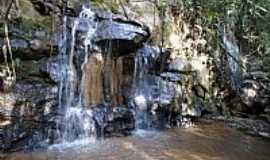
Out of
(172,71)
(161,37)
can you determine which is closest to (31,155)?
(172,71)

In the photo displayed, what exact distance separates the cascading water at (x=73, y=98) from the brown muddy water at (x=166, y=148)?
0.27 m

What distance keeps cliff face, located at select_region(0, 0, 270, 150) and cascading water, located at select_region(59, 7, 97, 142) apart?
50 mm

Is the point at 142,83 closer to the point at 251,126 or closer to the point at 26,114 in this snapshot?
the point at 251,126

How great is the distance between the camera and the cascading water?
282 inches

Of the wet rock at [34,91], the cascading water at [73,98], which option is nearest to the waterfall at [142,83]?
the cascading water at [73,98]

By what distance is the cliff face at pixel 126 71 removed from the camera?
673 centimetres

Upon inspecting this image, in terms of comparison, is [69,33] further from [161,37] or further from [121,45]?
[161,37]

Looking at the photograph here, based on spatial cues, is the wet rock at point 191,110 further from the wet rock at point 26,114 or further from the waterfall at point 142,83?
the wet rock at point 26,114

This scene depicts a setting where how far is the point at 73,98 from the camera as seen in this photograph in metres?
7.55

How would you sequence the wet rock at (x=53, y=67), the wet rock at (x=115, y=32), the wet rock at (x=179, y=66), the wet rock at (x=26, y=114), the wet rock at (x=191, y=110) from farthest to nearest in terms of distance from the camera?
1. the wet rock at (x=179, y=66)
2. the wet rock at (x=191, y=110)
3. the wet rock at (x=115, y=32)
4. the wet rock at (x=53, y=67)
5. the wet rock at (x=26, y=114)

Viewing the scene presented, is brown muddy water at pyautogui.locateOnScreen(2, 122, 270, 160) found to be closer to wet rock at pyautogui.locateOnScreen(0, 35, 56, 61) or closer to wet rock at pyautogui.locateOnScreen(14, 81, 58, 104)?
wet rock at pyautogui.locateOnScreen(14, 81, 58, 104)

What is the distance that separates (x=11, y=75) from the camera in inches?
263

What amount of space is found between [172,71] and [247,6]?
2.65m

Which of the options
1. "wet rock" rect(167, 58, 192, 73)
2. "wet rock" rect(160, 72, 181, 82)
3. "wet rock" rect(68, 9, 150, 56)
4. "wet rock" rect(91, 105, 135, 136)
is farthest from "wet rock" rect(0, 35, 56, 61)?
"wet rock" rect(167, 58, 192, 73)
